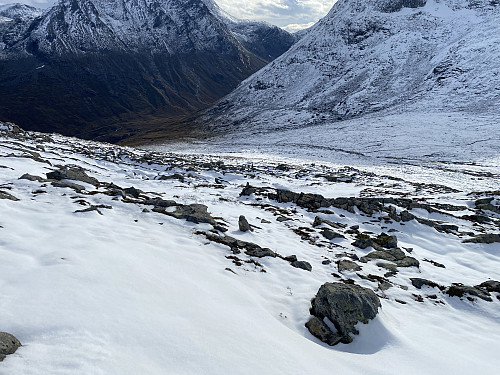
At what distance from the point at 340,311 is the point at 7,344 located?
5918 mm

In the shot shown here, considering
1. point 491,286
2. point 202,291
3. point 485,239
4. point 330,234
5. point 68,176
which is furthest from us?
point 68,176

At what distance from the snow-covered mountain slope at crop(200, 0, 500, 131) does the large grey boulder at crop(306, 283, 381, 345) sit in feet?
298

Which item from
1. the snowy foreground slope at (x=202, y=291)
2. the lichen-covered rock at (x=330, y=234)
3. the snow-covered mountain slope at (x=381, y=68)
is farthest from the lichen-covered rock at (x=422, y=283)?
the snow-covered mountain slope at (x=381, y=68)

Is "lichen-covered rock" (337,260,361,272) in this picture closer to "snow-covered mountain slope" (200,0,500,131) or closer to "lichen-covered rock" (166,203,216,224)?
"lichen-covered rock" (166,203,216,224)

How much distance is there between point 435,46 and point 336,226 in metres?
132

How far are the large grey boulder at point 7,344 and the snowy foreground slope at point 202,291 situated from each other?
91mm

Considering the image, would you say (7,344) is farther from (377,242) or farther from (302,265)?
(377,242)

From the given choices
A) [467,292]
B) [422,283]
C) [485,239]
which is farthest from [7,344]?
[485,239]

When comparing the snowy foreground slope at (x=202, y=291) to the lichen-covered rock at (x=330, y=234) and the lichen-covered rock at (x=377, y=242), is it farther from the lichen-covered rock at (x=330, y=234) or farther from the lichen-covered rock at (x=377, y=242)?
the lichen-covered rock at (x=377, y=242)

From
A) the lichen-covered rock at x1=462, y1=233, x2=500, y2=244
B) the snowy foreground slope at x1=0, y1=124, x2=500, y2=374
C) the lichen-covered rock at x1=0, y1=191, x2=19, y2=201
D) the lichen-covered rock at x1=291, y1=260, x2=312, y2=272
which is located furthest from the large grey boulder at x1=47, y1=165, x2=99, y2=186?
the lichen-covered rock at x1=462, y1=233, x2=500, y2=244

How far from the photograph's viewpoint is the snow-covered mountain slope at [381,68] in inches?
3617

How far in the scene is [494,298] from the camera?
9016mm

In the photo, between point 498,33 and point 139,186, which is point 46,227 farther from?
point 498,33

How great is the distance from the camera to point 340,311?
262 inches
